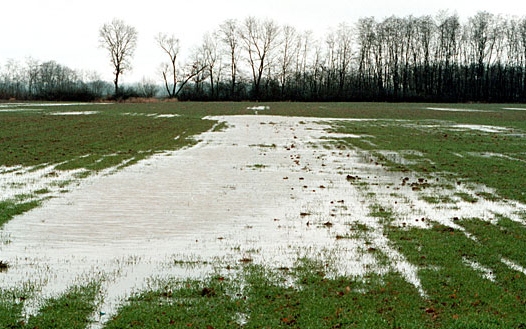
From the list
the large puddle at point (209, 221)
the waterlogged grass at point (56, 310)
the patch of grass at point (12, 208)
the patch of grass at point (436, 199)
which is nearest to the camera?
the waterlogged grass at point (56, 310)

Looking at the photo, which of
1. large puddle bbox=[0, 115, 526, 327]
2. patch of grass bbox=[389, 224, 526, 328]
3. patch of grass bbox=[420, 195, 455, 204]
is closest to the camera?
patch of grass bbox=[389, 224, 526, 328]

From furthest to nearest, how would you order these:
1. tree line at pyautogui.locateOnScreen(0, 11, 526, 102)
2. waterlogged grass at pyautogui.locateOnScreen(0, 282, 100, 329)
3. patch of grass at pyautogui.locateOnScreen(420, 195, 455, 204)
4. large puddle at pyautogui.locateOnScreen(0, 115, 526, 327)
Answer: tree line at pyautogui.locateOnScreen(0, 11, 526, 102), patch of grass at pyautogui.locateOnScreen(420, 195, 455, 204), large puddle at pyautogui.locateOnScreen(0, 115, 526, 327), waterlogged grass at pyautogui.locateOnScreen(0, 282, 100, 329)

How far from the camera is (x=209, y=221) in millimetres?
9703

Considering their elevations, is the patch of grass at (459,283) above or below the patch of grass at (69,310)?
below

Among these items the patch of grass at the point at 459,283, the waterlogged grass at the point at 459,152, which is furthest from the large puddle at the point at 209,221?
the waterlogged grass at the point at 459,152

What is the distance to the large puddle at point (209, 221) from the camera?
685 centimetres

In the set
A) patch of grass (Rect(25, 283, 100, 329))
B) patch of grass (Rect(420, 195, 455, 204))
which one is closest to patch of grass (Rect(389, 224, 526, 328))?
patch of grass (Rect(420, 195, 455, 204))

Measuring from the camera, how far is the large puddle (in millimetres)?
6852

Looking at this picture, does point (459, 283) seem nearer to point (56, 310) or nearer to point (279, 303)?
point (279, 303)

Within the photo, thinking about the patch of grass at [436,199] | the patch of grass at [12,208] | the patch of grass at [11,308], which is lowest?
the patch of grass at [436,199]

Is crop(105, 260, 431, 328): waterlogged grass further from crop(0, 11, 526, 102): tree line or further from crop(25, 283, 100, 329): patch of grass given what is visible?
crop(0, 11, 526, 102): tree line

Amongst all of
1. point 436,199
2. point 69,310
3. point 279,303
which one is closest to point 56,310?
point 69,310

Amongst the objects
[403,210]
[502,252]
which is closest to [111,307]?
[502,252]

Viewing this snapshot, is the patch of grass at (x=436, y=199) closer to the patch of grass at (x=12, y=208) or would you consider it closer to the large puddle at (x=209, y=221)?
the large puddle at (x=209, y=221)
